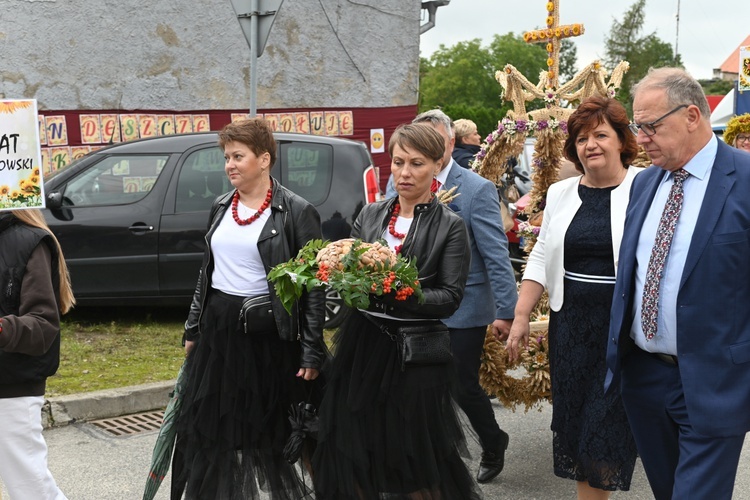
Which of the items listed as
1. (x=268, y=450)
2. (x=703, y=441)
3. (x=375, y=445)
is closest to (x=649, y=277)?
(x=703, y=441)

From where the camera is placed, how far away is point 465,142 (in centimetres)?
948

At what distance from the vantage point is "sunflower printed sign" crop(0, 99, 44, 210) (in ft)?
12.4

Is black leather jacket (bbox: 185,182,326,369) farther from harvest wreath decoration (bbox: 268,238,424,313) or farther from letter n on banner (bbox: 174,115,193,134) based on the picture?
letter n on banner (bbox: 174,115,193,134)

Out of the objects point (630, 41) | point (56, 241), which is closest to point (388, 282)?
point (56, 241)

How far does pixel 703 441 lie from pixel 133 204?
6.42m

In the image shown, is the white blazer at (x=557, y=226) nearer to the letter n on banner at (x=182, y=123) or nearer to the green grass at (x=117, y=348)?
the green grass at (x=117, y=348)

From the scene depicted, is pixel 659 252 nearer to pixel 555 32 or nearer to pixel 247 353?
pixel 247 353

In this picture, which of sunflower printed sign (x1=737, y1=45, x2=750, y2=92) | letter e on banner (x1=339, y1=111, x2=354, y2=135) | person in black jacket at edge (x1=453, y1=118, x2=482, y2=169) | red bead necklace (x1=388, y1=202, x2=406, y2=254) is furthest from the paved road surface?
letter e on banner (x1=339, y1=111, x2=354, y2=135)

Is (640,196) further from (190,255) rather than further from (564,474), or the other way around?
(190,255)

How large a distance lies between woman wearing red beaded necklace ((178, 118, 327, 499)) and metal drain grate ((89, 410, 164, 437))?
189 centimetres

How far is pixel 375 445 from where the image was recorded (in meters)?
3.90

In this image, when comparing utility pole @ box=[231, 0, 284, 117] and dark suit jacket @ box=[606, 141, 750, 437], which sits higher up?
utility pole @ box=[231, 0, 284, 117]

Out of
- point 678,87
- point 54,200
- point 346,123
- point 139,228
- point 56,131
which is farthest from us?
point 346,123

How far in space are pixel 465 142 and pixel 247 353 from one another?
18.4ft
